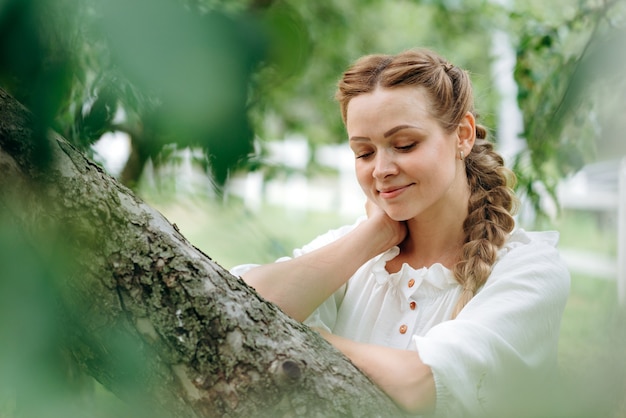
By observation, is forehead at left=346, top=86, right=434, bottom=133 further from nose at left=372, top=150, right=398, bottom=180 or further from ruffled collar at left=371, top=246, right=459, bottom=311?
ruffled collar at left=371, top=246, right=459, bottom=311

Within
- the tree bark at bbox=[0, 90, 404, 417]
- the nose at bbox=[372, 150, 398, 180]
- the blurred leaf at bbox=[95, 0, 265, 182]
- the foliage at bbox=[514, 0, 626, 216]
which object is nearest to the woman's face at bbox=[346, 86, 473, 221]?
the nose at bbox=[372, 150, 398, 180]

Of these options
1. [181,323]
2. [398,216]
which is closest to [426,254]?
[398,216]

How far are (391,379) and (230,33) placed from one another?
936 mm

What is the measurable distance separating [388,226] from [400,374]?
2.02 feet

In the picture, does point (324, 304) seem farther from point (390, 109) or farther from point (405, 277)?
point (390, 109)

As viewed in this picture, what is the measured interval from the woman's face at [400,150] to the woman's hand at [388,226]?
94 mm

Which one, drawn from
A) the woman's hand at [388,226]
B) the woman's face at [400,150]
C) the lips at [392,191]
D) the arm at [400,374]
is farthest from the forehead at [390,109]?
the arm at [400,374]

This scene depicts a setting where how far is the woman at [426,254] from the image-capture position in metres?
1.39

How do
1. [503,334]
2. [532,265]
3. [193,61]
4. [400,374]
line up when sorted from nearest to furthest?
[193,61]
[400,374]
[503,334]
[532,265]

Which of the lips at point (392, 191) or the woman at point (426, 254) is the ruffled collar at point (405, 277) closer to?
the woman at point (426, 254)

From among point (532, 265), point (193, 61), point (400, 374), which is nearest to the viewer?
point (193, 61)

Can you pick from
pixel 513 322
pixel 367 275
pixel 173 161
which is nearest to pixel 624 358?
pixel 173 161

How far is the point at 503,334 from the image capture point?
53.3 inches

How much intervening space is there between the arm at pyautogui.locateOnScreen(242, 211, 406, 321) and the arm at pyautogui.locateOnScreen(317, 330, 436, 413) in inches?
14.1
